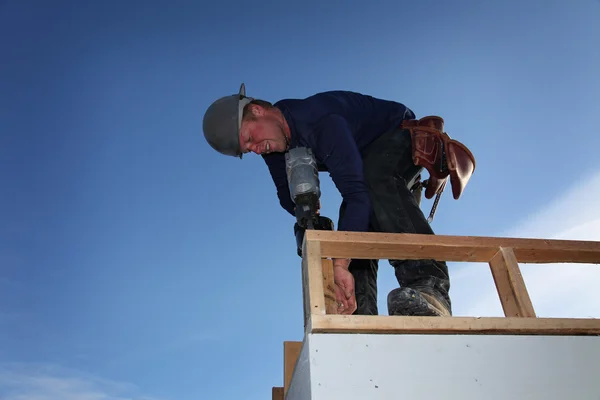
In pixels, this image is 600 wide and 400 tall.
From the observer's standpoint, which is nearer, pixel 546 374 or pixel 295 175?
pixel 546 374

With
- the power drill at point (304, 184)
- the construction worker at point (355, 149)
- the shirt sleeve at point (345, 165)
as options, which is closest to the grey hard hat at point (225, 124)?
the construction worker at point (355, 149)

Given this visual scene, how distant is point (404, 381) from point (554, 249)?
3.96 ft

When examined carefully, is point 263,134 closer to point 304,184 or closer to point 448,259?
point 304,184

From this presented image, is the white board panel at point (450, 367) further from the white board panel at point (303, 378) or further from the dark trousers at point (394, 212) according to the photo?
the dark trousers at point (394, 212)

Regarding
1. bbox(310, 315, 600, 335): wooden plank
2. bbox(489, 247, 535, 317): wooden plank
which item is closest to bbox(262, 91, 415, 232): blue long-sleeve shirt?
bbox(489, 247, 535, 317): wooden plank

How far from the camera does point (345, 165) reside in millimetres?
2699

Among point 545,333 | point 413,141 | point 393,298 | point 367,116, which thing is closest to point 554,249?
point 545,333

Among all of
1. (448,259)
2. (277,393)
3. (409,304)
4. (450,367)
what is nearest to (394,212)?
(448,259)

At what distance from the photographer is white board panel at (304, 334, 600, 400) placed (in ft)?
5.30

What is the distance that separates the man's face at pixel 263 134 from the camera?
10.2 ft

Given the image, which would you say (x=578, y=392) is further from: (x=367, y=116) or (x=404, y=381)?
(x=367, y=116)

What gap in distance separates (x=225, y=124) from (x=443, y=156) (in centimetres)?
149

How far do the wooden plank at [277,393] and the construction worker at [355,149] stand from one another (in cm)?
100

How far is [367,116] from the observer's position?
3.12 m
